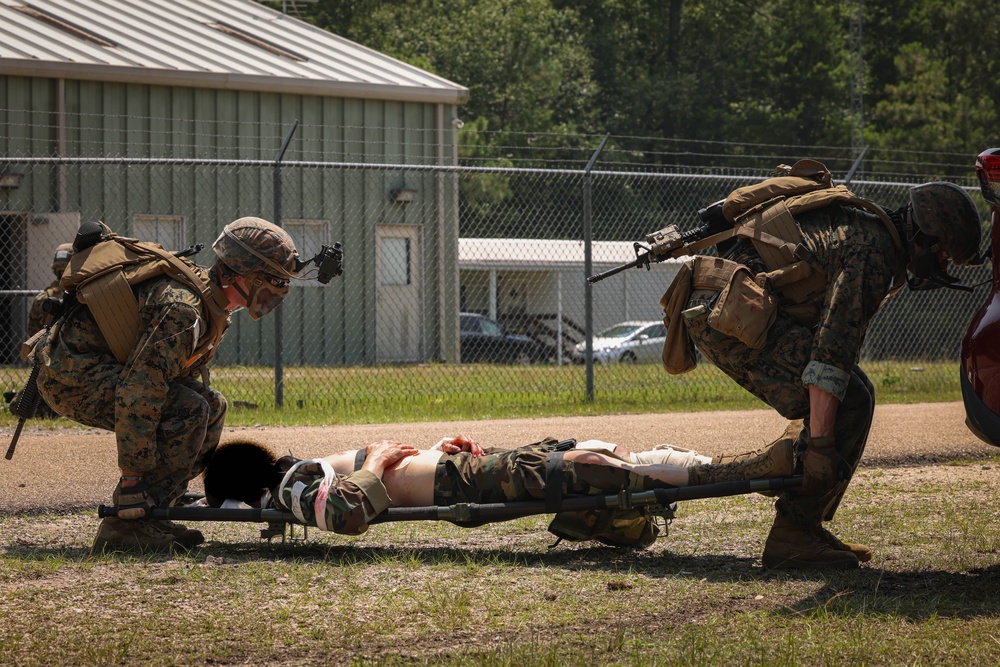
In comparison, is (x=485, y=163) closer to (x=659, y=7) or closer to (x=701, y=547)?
(x=659, y=7)

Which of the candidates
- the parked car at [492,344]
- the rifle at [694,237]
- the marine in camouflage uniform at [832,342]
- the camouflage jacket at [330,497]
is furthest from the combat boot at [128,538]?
the parked car at [492,344]

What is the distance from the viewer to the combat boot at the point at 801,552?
14.8 feet

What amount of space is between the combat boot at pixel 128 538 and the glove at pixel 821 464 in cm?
262

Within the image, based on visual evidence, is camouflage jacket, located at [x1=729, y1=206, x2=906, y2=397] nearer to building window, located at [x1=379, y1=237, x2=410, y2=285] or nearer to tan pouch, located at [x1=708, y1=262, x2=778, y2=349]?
tan pouch, located at [x1=708, y1=262, x2=778, y2=349]

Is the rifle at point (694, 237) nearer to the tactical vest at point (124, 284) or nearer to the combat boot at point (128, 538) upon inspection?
the tactical vest at point (124, 284)

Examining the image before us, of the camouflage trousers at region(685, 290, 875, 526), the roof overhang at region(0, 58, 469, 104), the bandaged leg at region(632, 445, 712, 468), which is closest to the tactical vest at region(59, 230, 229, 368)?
the bandaged leg at region(632, 445, 712, 468)

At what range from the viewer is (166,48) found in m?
16.9

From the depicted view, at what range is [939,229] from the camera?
4.43 m

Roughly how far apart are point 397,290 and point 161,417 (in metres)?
11.4

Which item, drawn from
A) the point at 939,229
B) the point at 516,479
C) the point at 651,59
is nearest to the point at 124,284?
the point at 516,479

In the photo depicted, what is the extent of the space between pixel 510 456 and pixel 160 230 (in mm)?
12067

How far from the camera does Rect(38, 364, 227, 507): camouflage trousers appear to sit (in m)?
4.86

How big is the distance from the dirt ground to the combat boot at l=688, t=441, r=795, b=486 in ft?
9.65

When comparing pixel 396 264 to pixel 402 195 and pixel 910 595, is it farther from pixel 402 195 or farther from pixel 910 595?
pixel 910 595
